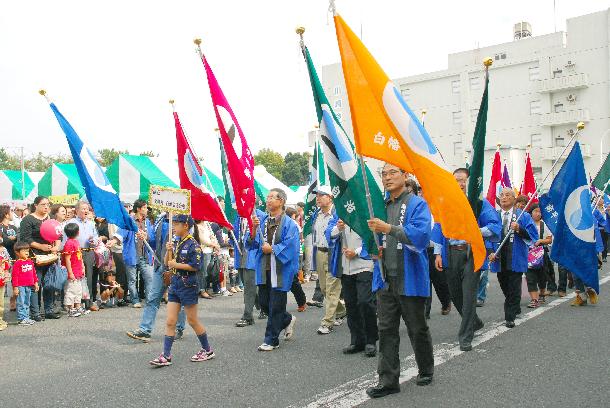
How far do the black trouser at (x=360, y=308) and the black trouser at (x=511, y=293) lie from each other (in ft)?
7.35

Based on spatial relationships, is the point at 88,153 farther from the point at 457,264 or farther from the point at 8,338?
the point at 457,264

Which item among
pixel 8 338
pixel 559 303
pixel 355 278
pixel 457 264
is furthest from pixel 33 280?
pixel 559 303

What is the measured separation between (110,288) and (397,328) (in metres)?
7.33

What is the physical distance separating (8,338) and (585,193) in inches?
324

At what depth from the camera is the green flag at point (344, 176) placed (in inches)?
219

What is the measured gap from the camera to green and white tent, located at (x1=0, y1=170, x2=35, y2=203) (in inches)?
950

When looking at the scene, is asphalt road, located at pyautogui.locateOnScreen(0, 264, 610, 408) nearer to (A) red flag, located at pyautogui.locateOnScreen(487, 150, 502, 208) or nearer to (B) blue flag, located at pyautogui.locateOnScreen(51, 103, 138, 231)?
(B) blue flag, located at pyautogui.locateOnScreen(51, 103, 138, 231)

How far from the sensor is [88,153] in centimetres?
785

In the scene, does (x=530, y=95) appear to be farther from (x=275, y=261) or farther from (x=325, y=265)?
(x=275, y=261)

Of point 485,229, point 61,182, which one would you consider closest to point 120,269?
point 485,229

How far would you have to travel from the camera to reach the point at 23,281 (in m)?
9.18

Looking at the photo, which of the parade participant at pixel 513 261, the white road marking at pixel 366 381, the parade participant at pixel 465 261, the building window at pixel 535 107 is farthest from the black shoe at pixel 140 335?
the building window at pixel 535 107

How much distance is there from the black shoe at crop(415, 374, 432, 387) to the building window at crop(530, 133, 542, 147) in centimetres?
4636

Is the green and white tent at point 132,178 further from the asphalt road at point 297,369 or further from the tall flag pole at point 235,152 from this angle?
the tall flag pole at point 235,152
